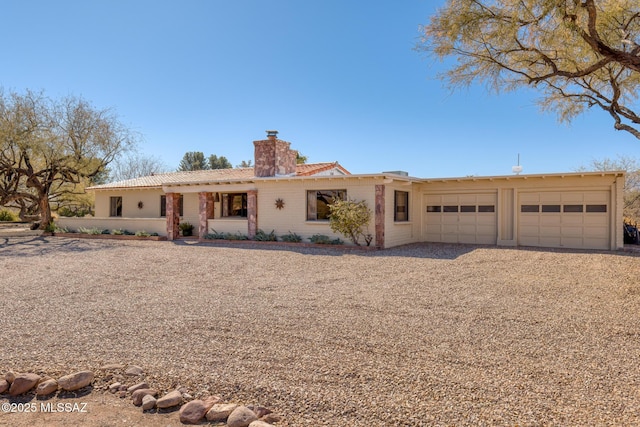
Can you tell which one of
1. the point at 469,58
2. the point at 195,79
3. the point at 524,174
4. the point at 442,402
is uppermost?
the point at 195,79

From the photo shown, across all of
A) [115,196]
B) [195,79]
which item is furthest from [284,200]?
[115,196]

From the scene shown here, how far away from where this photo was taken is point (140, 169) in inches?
2028

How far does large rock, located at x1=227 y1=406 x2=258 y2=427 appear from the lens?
3.20 meters

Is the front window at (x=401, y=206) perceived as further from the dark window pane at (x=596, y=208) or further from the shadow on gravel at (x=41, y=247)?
the shadow on gravel at (x=41, y=247)

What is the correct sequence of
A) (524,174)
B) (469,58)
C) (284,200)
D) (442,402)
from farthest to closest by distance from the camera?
(284,200), (524,174), (469,58), (442,402)

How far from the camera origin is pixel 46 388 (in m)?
3.85

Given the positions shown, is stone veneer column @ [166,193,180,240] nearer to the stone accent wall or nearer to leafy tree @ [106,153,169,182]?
the stone accent wall

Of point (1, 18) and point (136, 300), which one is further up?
point (1, 18)

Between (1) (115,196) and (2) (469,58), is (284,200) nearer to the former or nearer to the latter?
(2) (469,58)

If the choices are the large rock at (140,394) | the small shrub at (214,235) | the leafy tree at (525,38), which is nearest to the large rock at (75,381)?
the large rock at (140,394)

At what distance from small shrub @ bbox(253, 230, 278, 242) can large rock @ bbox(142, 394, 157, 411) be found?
516 inches

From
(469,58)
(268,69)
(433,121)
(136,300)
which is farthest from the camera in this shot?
(433,121)

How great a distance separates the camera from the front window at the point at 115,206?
23.4m

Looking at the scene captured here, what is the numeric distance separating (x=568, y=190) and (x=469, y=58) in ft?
24.5
